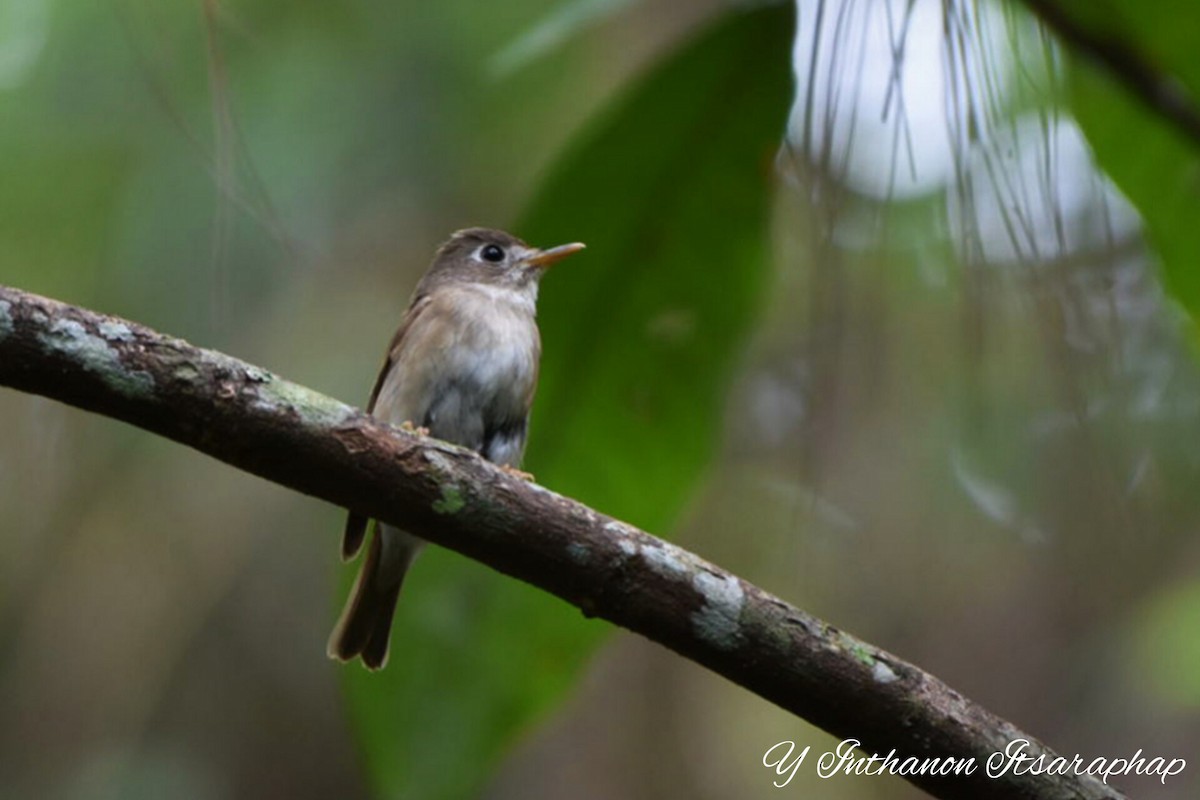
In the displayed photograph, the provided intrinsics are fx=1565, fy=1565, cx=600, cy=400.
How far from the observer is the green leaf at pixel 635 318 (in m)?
3.32

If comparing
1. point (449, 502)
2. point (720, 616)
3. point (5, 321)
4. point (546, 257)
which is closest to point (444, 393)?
point (546, 257)

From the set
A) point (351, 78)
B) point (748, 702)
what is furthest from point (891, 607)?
point (351, 78)

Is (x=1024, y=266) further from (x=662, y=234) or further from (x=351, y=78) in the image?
(x=351, y=78)

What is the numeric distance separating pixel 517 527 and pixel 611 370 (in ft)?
2.72

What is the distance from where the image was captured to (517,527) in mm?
2770

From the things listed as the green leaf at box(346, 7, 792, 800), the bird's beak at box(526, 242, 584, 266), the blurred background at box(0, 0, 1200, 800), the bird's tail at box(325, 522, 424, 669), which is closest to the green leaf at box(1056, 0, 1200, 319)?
the blurred background at box(0, 0, 1200, 800)

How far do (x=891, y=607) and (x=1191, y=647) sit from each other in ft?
4.73

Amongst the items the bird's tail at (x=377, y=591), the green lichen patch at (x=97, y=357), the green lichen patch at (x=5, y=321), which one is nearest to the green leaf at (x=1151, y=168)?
the green lichen patch at (x=97, y=357)

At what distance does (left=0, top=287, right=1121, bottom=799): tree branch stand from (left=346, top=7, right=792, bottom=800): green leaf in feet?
1.82

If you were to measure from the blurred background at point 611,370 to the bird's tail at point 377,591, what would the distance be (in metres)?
0.35

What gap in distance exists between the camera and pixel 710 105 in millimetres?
3424

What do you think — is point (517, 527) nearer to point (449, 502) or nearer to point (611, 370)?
point (449, 502)

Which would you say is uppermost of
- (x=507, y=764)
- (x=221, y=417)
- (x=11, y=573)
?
(x=221, y=417)

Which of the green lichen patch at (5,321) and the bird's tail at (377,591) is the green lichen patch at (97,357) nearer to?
the green lichen patch at (5,321)
